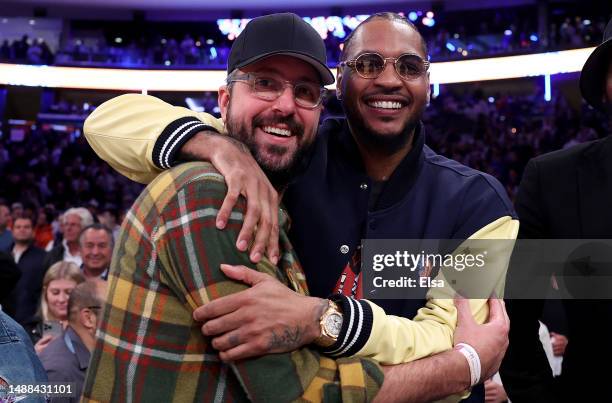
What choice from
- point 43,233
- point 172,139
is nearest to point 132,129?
point 172,139

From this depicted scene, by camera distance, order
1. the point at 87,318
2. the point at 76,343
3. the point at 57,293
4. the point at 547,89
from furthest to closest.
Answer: the point at 547,89, the point at 57,293, the point at 87,318, the point at 76,343

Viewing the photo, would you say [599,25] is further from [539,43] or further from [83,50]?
Answer: [83,50]

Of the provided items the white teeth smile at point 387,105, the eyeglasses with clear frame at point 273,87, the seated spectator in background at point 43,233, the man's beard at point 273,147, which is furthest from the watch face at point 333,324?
the seated spectator in background at point 43,233

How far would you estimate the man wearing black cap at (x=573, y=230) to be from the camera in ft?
7.11

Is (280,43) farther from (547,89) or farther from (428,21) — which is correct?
(428,21)

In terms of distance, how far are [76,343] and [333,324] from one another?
2.18 m

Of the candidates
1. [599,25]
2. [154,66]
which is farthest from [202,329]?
[154,66]

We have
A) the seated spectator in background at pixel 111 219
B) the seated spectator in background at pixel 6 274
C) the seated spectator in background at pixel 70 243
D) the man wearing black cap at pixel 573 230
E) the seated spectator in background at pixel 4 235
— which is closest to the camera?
the man wearing black cap at pixel 573 230

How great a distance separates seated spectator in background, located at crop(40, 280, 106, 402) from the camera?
3.23m

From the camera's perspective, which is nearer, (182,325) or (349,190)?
(182,325)

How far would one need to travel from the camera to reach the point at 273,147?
1.92 m

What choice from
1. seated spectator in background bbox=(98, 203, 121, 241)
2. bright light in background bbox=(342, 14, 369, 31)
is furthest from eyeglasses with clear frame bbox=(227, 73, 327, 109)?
bright light in background bbox=(342, 14, 369, 31)

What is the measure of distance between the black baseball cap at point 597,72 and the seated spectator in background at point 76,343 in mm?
2284

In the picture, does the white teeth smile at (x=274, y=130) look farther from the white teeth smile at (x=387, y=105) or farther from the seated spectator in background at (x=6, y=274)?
the seated spectator in background at (x=6, y=274)
